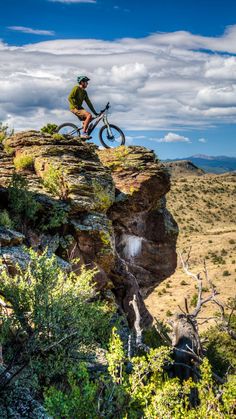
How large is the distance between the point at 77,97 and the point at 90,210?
599 cm

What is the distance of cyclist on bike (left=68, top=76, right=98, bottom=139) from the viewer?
1961 cm

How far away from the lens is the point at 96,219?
1622cm

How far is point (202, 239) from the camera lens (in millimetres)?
67688

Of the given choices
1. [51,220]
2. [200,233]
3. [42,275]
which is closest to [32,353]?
[42,275]

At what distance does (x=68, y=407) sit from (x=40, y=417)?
0.46 meters

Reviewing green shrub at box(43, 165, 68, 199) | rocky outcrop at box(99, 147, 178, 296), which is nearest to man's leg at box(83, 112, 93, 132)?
rocky outcrop at box(99, 147, 178, 296)

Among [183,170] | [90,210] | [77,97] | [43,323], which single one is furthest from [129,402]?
[183,170]

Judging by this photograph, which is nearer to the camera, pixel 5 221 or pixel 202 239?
pixel 5 221

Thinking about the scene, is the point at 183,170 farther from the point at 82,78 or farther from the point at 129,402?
the point at 129,402

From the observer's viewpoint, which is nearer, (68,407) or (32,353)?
(68,407)

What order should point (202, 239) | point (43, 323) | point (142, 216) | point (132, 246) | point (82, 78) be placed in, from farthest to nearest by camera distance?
point (202, 239)
point (142, 216)
point (132, 246)
point (82, 78)
point (43, 323)

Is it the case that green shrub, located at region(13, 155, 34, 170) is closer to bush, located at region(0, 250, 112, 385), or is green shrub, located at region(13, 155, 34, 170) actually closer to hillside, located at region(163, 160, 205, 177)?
bush, located at region(0, 250, 112, 385)

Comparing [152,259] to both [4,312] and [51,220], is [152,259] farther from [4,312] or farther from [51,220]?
[4,312]

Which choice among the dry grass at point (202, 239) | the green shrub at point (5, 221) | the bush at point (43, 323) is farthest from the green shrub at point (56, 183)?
the dry grass at point (202, 239)
